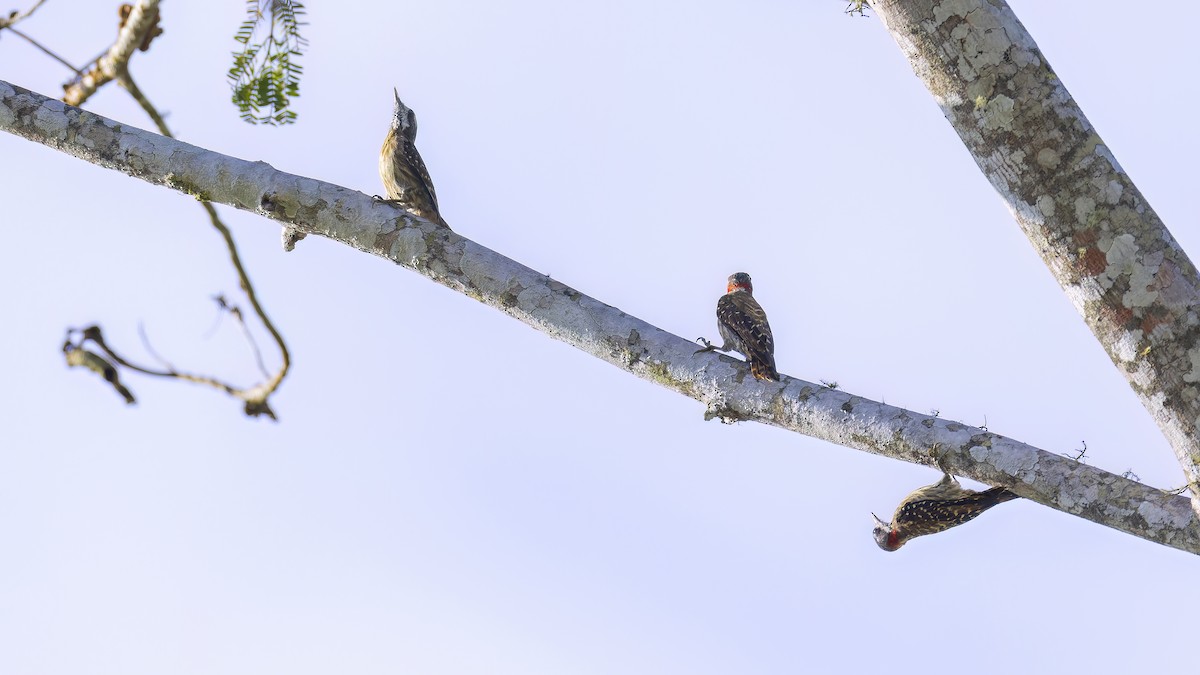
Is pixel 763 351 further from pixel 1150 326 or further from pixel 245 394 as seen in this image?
pixel 245 394

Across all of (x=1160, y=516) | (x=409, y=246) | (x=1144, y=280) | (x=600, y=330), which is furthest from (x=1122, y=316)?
(x=409, y=246)

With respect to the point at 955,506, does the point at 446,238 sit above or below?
below

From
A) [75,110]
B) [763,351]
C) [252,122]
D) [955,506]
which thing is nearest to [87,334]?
[252,122]

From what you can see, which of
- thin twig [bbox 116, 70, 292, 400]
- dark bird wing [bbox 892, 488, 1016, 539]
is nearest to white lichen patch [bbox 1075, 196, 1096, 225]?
thin twig [bbox 116, 70, 292, 400]

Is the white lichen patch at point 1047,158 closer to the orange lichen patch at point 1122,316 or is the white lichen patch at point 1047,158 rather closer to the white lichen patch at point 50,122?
the orange lichen patch at point 1122,316

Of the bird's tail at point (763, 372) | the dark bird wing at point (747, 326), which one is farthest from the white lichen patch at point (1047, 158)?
the dark bird wing at point (747, 326)

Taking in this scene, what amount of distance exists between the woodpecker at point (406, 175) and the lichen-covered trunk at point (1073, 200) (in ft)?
13.6

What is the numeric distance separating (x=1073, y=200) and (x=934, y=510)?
5.17 m

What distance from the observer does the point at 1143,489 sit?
400 cm

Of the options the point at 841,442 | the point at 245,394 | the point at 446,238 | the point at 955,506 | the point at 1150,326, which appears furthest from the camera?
the point at 955,506

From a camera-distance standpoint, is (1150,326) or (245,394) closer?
(245,394)

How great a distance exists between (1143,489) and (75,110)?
4806 millimetres

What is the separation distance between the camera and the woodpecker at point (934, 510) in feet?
25.5

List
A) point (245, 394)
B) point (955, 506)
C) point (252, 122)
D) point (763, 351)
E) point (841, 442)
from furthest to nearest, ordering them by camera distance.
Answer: point (955, 506) → point (763, 351) → point (841, 442) → point (252, 122) → point (245, 394)
